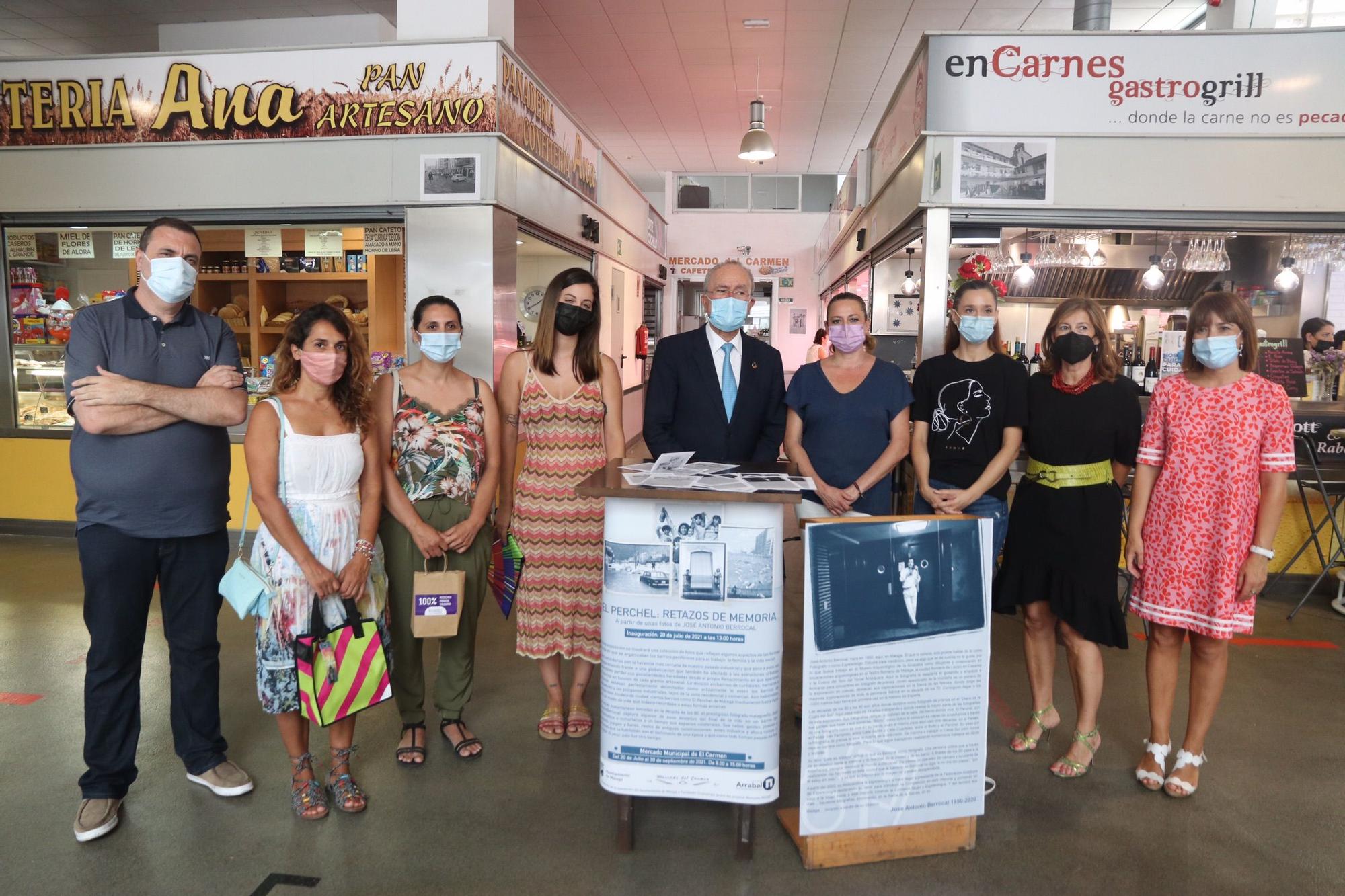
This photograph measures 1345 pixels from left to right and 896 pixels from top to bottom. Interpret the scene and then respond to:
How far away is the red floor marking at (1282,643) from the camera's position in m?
4.39

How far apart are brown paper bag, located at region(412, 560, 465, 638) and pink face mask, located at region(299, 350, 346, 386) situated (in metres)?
0.72

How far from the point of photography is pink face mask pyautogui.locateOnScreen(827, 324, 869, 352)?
3.16m

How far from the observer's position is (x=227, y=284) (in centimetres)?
718

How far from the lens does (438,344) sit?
116 inches

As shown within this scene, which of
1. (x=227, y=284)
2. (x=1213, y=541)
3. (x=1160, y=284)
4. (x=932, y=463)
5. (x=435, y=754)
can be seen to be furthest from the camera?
(x=1160, y=284)

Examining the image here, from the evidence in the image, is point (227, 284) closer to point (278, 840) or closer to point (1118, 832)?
point (278, 840)

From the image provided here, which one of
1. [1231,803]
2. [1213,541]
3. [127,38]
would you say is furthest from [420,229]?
[127,38]

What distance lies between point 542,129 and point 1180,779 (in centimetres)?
532

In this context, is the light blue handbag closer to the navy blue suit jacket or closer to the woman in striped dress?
the woman in striped dress

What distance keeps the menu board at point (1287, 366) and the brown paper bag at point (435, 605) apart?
17.6 ft

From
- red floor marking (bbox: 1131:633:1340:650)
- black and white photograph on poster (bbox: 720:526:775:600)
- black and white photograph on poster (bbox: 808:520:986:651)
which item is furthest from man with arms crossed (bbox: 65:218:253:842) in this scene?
red floor marking (bbox: 1131:633:1340:650)

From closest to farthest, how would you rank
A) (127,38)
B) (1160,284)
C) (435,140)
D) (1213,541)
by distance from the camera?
(1213,541)
(435,140)
(127,38)
(1160,284)

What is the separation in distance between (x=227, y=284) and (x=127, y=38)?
12.6 feet

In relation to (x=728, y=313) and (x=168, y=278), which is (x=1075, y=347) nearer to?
(x=728, y=313)
